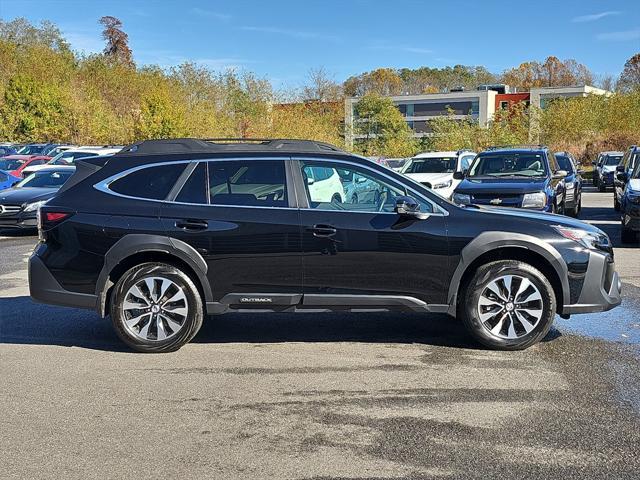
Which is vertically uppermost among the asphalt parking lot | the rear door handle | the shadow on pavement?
the rear door handle

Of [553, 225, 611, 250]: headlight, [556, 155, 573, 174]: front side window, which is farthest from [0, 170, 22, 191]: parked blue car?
[553, 225, 611, 250]: headlight

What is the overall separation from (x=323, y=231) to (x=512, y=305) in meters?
1.82

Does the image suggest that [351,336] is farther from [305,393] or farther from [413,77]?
[413,77]

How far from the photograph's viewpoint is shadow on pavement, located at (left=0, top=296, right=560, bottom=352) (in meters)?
6.98

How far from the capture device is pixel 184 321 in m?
6.51

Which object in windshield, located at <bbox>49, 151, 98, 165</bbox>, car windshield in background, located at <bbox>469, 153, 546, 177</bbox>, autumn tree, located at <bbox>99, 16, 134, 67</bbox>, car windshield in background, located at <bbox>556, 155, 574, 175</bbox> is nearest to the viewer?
car windshield in background, located at <bbox>469, 153, 546, 177</bbox>

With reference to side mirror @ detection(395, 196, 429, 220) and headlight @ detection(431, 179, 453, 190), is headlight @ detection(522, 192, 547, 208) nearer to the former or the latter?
headlight @ detection(431, 179, 453, 190)

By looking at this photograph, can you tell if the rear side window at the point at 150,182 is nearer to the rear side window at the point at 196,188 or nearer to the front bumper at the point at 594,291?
the rear side window at the point at 196,188

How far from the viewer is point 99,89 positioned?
62.8 meters

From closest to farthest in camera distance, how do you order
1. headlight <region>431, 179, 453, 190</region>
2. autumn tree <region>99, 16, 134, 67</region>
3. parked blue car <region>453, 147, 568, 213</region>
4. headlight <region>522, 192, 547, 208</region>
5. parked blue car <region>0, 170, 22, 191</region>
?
headlight <region>522, 192, 547, 208</region> → parked blue car <region>453, 147, 568, 213</region> → headlight <region>431, 179, 453, 190</region> → parked blue car <region>0, 170, 22, 191</region> → autumn tree <region>99, 16, 134, 67</region>

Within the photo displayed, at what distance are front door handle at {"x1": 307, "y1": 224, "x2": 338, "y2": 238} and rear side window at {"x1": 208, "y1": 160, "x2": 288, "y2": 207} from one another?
0.43 meters

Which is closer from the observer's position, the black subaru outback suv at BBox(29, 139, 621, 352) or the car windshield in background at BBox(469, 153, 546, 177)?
the black subaru outback suv at BBox(29, 139, 621, 352)

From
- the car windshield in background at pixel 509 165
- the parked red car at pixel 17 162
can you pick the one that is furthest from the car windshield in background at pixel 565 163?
the parked red car at pixel 17 162

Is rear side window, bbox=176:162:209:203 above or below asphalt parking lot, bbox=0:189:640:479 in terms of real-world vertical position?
above
